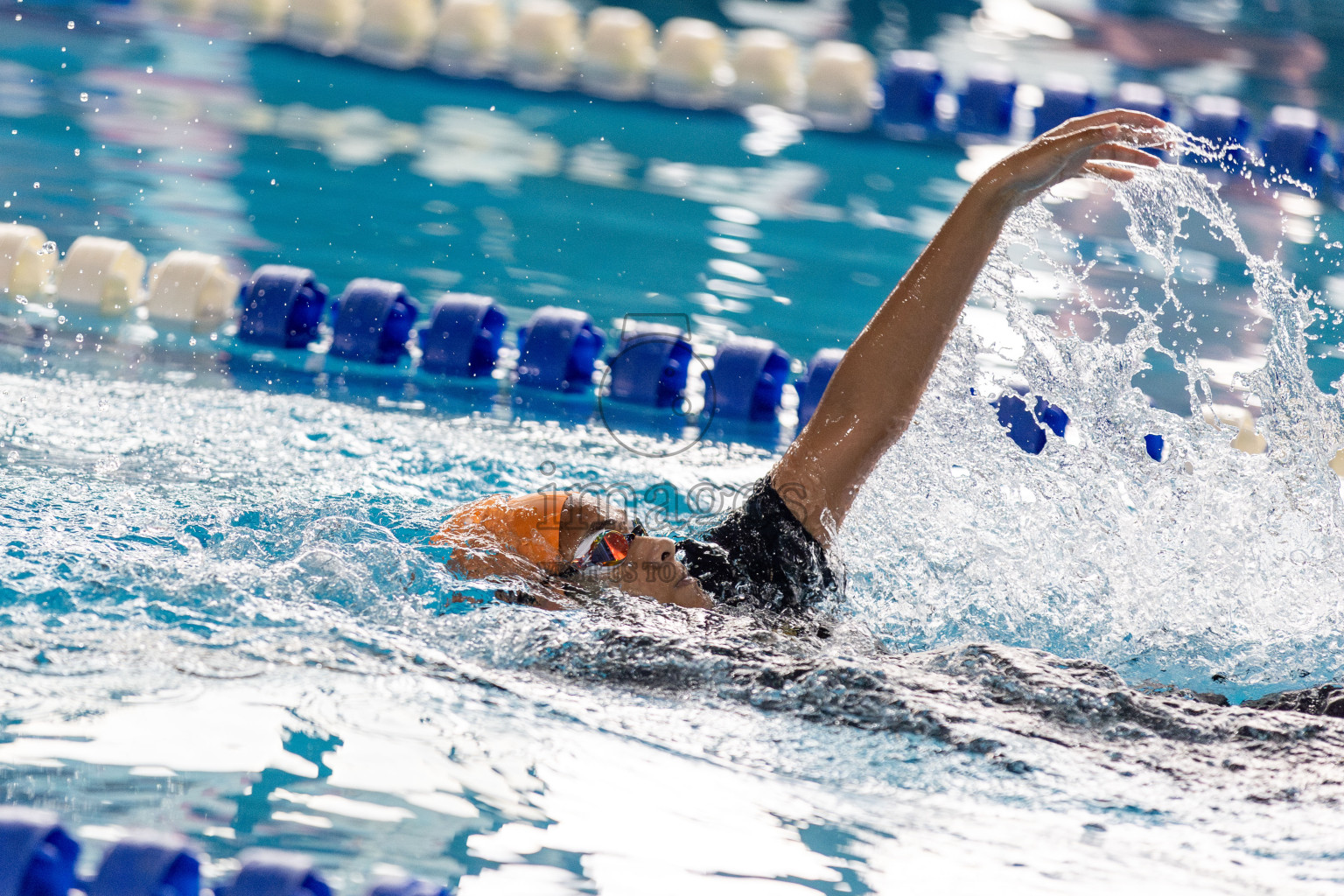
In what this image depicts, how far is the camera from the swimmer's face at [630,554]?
76.2 inches

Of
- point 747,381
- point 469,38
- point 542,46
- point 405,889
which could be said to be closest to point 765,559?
point 405,889

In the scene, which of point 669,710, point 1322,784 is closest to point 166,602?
point 669,710

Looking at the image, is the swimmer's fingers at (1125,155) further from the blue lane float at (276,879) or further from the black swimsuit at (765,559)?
the blue lane float at (276,879)

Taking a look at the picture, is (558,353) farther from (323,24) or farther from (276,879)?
(323,24)

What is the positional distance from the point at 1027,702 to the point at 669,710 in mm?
498

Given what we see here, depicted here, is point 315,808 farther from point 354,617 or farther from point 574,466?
point 574,466

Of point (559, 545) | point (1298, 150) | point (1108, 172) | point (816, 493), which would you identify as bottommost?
point (559, 545)

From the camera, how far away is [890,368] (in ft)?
7.08

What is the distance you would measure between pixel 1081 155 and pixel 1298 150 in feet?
13.7

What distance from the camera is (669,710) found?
6.16 feet

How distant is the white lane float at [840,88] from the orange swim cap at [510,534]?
447 cm

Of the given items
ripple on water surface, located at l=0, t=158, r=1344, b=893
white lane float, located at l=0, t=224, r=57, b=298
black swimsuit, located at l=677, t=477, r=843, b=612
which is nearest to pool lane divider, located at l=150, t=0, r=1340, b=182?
white lane float, located at l=0, t=224, r=57, b=298

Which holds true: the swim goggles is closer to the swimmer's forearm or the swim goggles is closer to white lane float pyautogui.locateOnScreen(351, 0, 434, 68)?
the swimmer's forearm

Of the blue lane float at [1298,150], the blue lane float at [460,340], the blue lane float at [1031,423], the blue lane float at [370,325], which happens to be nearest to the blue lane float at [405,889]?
the blue lane float at [1031,423]
